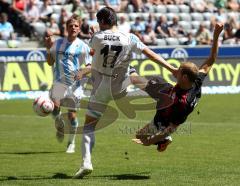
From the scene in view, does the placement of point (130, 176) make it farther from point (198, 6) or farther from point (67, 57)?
point (198, 6)

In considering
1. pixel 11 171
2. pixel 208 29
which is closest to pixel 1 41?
pixel 208 29

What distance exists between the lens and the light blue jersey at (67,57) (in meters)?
14.1

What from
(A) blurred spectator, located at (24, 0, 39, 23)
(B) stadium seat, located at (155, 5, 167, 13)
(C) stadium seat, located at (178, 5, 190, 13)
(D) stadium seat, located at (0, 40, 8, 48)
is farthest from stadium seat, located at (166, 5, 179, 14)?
(D) stadium seat, located at (0, 40, 8, 48)

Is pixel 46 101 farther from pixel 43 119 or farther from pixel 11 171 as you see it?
A: pixel 43 119

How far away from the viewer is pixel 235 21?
110ft

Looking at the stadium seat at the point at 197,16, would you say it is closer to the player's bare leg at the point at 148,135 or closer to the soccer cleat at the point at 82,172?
the player's bare leg at the point at 148,135

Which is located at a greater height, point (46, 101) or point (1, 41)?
point (46, 101)

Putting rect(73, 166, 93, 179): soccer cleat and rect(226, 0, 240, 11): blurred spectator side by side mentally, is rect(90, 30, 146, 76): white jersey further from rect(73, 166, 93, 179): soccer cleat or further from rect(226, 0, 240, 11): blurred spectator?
rect(226, 0, 240, 11): blurred spectator

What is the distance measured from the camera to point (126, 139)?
15688 mm

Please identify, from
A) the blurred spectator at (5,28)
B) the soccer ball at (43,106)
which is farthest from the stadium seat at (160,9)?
the soccer ball at (43,106)

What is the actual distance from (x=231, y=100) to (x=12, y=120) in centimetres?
813

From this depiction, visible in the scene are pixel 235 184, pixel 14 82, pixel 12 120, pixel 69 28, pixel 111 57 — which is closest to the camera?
pixel 235 184

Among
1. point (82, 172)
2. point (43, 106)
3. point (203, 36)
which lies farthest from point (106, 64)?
point (203, 36)

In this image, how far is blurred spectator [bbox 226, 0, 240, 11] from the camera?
35219 mm
